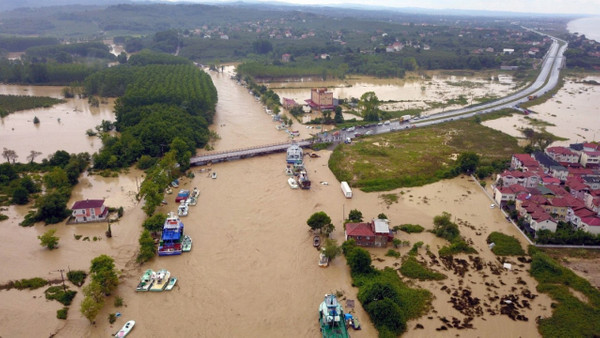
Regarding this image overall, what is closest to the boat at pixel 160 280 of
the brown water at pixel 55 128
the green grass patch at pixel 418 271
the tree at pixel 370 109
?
the green grass patch at pixel 418 271

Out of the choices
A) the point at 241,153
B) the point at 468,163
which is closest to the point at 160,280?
the point at 241,153

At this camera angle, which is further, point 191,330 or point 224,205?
point 224,205

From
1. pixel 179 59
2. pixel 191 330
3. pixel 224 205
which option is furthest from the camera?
pixel 179 59

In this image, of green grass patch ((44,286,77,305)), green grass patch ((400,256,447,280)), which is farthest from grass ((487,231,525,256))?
green grass patch ((44,286,77,305))

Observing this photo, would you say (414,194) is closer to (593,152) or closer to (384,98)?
(593,152)

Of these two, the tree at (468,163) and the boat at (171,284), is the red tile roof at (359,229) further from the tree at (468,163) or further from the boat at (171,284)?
the tree at (468,163)

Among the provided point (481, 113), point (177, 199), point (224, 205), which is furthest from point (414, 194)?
point (481, 113)

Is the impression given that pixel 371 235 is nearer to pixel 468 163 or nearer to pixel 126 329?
pixel 126 329
